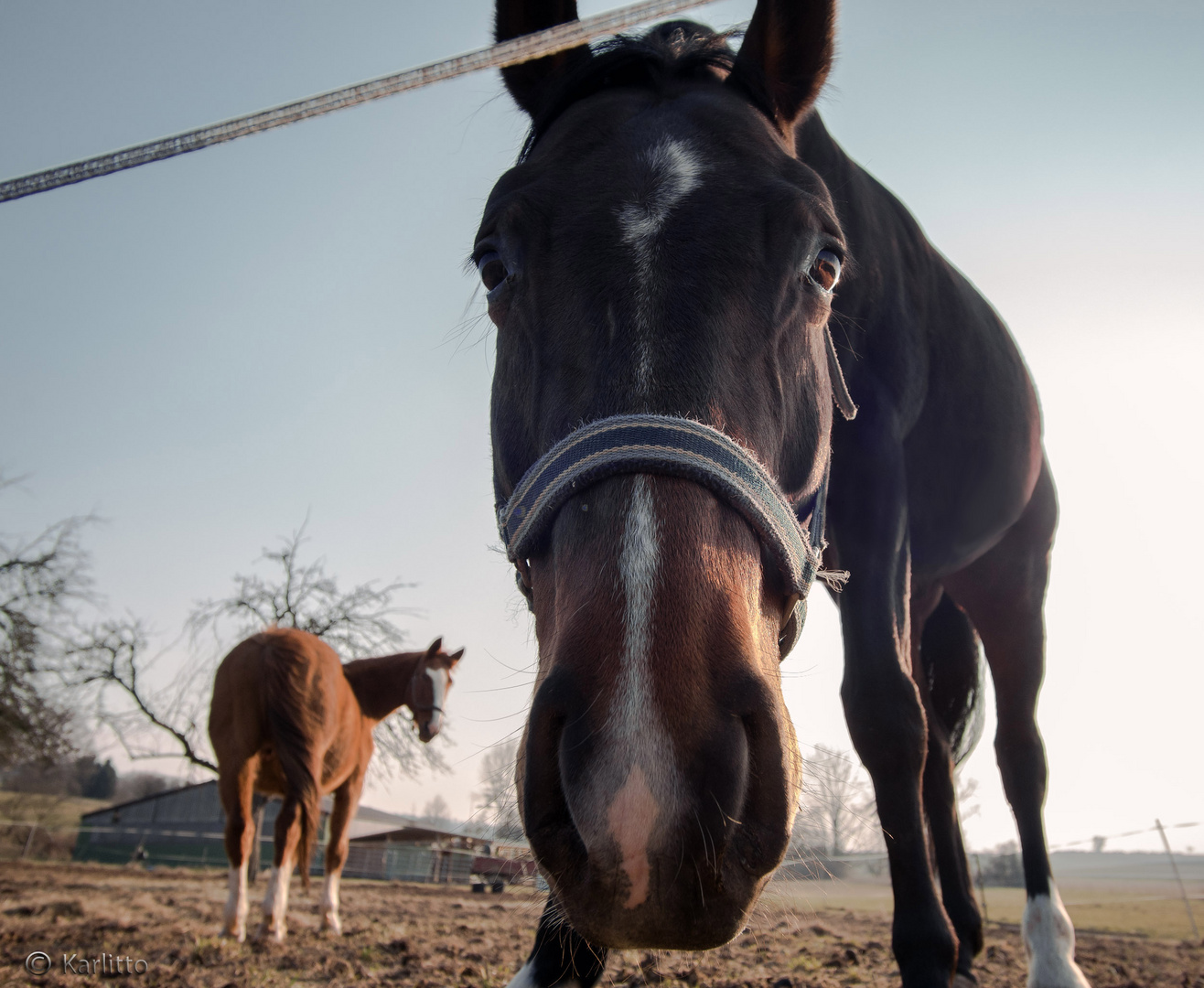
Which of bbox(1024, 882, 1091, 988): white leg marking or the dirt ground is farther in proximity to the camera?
the dirt ground

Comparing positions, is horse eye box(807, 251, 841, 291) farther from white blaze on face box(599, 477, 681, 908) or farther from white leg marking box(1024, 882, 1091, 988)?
white leg marking box(1024, 882, 1091, 988)

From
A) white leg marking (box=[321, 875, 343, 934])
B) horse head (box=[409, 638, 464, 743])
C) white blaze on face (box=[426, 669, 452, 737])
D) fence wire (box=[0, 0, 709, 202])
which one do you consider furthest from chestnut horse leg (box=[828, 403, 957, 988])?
white blaze on face (box=[426, 669, 452, 737])

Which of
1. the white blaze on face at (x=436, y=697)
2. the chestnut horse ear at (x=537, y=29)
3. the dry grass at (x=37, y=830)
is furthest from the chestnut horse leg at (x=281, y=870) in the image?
the dry grass at (x=37, y=830)

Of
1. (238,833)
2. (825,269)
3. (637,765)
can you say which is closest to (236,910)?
(238,833)

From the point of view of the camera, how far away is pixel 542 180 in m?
1.70

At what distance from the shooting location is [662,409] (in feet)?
4.00

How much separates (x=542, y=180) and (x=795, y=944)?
543cm

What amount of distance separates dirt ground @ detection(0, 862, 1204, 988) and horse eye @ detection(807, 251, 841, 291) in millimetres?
1381

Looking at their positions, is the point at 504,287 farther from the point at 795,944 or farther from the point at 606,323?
the point at 795,944

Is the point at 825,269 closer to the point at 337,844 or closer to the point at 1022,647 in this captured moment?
the point at 1022,647

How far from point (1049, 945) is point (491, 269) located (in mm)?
3571

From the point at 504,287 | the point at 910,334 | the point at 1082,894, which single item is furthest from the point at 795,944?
the point at 1082,894

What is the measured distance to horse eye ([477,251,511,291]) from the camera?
1.81 m

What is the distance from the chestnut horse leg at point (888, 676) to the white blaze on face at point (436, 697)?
791cm
